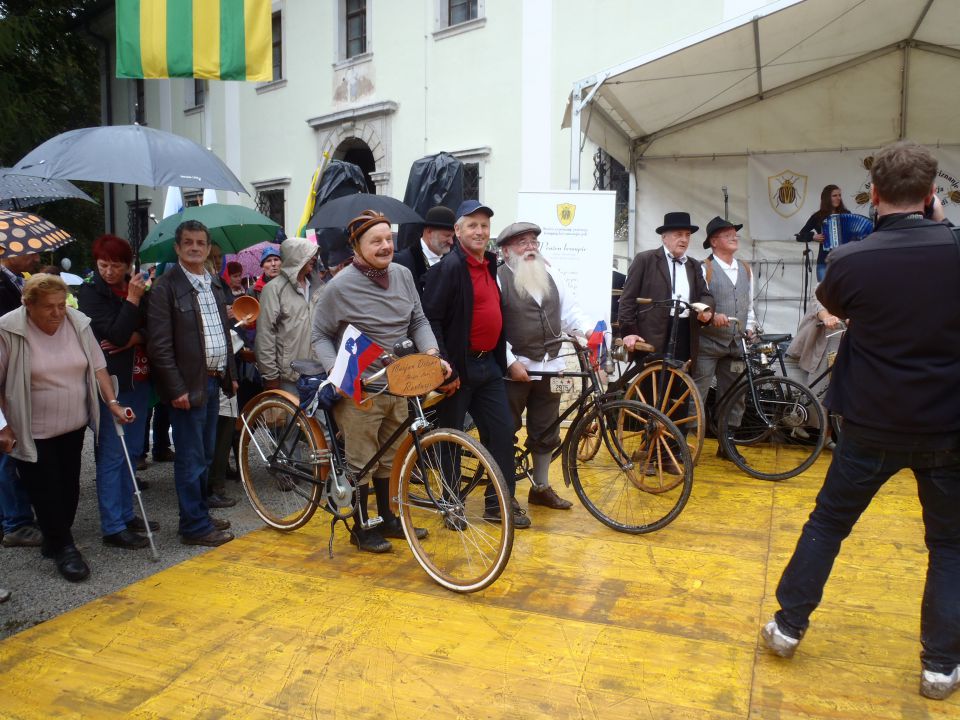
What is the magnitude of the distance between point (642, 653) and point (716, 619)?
1.62 ft

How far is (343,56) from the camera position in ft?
50.6

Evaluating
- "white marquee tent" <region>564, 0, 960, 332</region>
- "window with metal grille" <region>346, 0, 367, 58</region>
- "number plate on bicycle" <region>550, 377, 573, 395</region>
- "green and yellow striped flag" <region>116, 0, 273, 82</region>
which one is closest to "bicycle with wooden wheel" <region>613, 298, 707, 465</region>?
"number plate on bicycle" <region>550, 377, 573, 395</region>

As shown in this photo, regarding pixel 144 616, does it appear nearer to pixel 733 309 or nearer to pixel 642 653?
pixel 642 653

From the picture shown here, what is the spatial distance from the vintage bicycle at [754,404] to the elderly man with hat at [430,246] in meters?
A: 1.44

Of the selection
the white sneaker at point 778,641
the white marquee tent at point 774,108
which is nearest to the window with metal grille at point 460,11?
the white marquee tent at point 774,108

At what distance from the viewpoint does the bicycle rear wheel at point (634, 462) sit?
4406 millimetres

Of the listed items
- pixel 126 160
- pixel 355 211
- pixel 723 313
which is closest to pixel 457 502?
pixel 126 160

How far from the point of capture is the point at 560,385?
482cm

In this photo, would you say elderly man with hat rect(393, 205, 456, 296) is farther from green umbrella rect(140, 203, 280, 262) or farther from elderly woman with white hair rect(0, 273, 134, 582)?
elderly woman with white hair rect(0, 273, 134, 582)

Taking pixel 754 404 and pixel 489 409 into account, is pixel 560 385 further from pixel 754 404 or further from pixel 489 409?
pixel 754 404

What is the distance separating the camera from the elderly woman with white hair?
3844 mm

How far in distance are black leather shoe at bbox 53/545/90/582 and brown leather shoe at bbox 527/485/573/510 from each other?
262 centimetres

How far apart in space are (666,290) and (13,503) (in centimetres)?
460

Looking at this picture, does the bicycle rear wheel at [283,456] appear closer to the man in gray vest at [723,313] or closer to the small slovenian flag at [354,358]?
the small slovenian flag at [354,358]
